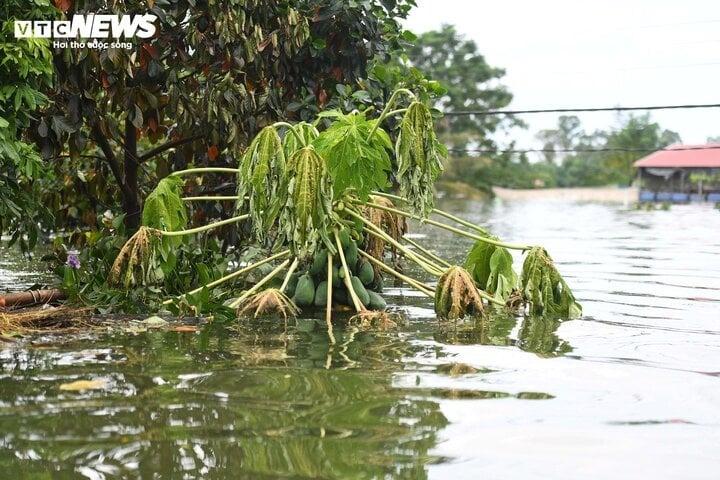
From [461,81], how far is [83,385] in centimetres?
6047

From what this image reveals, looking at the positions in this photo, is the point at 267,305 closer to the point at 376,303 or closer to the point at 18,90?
the point at 376,303

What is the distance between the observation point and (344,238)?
575 centimetres

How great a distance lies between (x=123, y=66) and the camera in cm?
589

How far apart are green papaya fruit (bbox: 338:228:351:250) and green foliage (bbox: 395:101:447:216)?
0.59 meters

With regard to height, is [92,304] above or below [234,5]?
below

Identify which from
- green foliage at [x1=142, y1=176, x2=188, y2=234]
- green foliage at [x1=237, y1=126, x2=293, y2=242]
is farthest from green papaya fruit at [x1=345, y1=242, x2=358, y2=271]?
green foliage at [x1=142, y1=176, x2=188, y2=234]

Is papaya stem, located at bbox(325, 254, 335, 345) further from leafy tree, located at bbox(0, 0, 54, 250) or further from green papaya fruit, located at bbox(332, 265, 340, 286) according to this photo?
leafy tree, located at bbox(0, 0, 54, 250)

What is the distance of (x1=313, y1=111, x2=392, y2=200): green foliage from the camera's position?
5.38 m

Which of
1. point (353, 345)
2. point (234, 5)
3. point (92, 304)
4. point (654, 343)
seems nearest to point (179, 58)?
point (234, 5)

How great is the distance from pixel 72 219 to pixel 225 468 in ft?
21.8

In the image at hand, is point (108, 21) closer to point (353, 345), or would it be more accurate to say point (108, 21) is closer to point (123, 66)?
point (123, 66)

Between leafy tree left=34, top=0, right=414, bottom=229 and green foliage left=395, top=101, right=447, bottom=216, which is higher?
leafy tree left=34, top=0, right=414, bottom=229

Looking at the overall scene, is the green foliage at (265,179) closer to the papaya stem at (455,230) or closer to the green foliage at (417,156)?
the green foliage at (417,156)

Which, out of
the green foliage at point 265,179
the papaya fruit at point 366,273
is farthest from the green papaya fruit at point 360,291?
the green foliage at point 265,179
